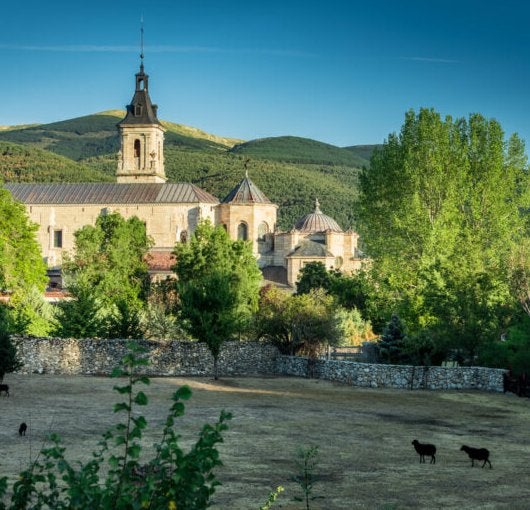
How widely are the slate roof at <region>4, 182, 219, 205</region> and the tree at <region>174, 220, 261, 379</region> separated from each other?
32094 mm

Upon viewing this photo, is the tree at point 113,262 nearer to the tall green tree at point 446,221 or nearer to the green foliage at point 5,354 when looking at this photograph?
the tall green tree at point 446,221


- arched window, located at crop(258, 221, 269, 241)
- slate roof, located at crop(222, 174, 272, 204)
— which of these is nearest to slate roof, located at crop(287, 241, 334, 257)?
arched window, located at crop(258, 221, 269, 241)

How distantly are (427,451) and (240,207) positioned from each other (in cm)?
6987

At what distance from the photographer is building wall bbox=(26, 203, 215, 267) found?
3278 inches

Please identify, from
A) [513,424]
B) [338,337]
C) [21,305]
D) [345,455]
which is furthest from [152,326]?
[345,455]

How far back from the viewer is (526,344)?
2962cm

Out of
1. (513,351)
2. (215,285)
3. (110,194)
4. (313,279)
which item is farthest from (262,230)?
(513,351)

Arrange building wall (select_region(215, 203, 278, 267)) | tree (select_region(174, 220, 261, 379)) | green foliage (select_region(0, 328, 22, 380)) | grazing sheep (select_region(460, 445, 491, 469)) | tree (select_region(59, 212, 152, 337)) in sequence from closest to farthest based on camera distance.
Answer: grazing sheep (select_region(460, 445, 491, 469))
green foliage (select_region(0, 328, 22, 380))
tree (select_region(174, 220, 261, 379))
tree (select_region(59, 212, 152, 337))
building wall (select_region(215, 203, 278, 267))

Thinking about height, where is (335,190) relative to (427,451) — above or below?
above

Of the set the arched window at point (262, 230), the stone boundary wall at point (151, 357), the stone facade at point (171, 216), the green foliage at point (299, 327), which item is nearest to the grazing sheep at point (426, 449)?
the stone boundary wall at point (151, 357)

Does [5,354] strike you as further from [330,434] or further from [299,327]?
[299,327]

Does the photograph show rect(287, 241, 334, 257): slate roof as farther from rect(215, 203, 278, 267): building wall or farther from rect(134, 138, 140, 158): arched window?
rect(134, 138, 140, 158): arched window

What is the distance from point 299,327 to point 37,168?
119 meters

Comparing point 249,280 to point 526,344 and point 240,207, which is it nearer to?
point 526,344
